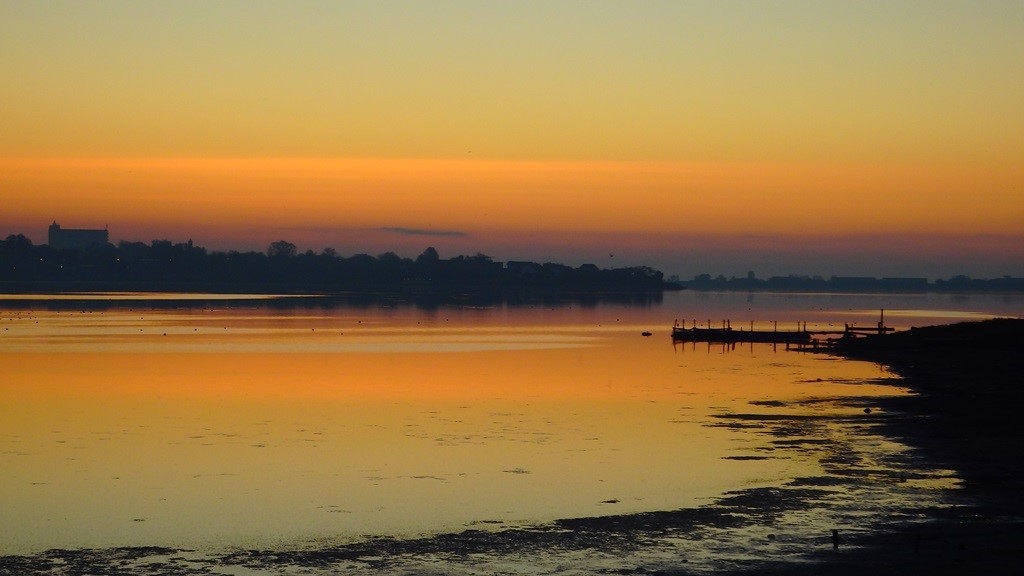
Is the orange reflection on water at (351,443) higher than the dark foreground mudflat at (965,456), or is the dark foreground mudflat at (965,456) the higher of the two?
the dark foreground mudflat at (965,456)

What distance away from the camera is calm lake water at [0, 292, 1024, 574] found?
21.9m

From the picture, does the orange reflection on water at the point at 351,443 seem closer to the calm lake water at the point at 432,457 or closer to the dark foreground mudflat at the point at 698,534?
the calm lake water at the point at 432,457

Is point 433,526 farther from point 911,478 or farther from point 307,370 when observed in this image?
point 307,370

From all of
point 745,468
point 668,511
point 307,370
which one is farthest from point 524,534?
point 307,370

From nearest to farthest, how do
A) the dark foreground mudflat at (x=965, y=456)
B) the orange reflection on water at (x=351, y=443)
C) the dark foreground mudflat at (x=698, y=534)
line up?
1. the dark foreground mudflat at (x=965, y=456)
2. the dark foreground mudflat at (x=698, y=534)
3. the orange reflection on water at (x=351, y=443)

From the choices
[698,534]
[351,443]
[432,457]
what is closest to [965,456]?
[698,534]

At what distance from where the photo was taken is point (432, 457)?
31.6 metres

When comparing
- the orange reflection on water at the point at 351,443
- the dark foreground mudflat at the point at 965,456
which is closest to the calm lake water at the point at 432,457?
the orange reflection on water at the point at 351,443

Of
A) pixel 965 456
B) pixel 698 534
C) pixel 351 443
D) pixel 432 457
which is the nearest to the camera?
pixel 698 534

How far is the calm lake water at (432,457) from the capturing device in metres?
21.9

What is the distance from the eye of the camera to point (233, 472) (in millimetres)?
29141

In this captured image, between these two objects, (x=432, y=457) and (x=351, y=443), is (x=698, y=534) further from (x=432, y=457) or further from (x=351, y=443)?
(x=351, y=443)

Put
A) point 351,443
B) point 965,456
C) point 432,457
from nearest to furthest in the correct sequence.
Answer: point 965,456 → point 432,457 → point 351,443

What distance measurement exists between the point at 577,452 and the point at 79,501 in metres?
13.8
